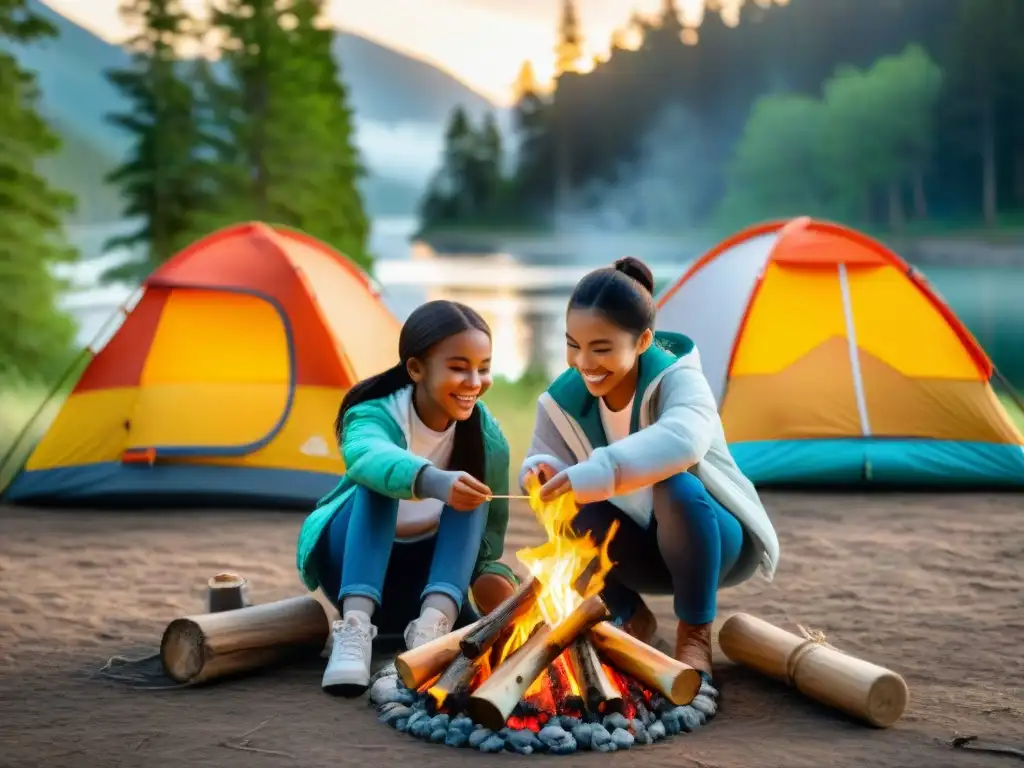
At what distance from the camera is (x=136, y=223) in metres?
21.1

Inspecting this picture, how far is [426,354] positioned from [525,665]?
1.09m

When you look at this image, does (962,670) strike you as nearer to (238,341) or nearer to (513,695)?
(513,695)

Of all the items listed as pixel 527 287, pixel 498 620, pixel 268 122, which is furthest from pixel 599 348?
pixel 527 287

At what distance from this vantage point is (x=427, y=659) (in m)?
3.70

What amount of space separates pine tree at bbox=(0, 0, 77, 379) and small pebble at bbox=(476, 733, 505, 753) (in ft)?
37.3

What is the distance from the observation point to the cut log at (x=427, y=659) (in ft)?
12.0

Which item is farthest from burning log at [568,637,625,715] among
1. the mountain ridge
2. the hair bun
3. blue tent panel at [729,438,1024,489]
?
the mountain ridge

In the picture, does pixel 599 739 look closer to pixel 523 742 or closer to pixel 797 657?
pixel 523 742


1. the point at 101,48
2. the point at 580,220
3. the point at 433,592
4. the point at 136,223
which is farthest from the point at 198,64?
the point at 101,48

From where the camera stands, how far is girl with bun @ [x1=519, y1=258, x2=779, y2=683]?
3.83m

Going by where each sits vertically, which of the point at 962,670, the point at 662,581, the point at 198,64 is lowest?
the point at 962,670

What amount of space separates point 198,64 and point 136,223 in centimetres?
264

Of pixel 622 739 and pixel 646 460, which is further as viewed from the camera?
pixel 646 460

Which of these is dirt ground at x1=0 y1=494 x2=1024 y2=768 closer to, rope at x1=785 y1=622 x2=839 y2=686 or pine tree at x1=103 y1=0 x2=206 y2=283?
rope at x1=785 y1=622 x2=839 y2=686
